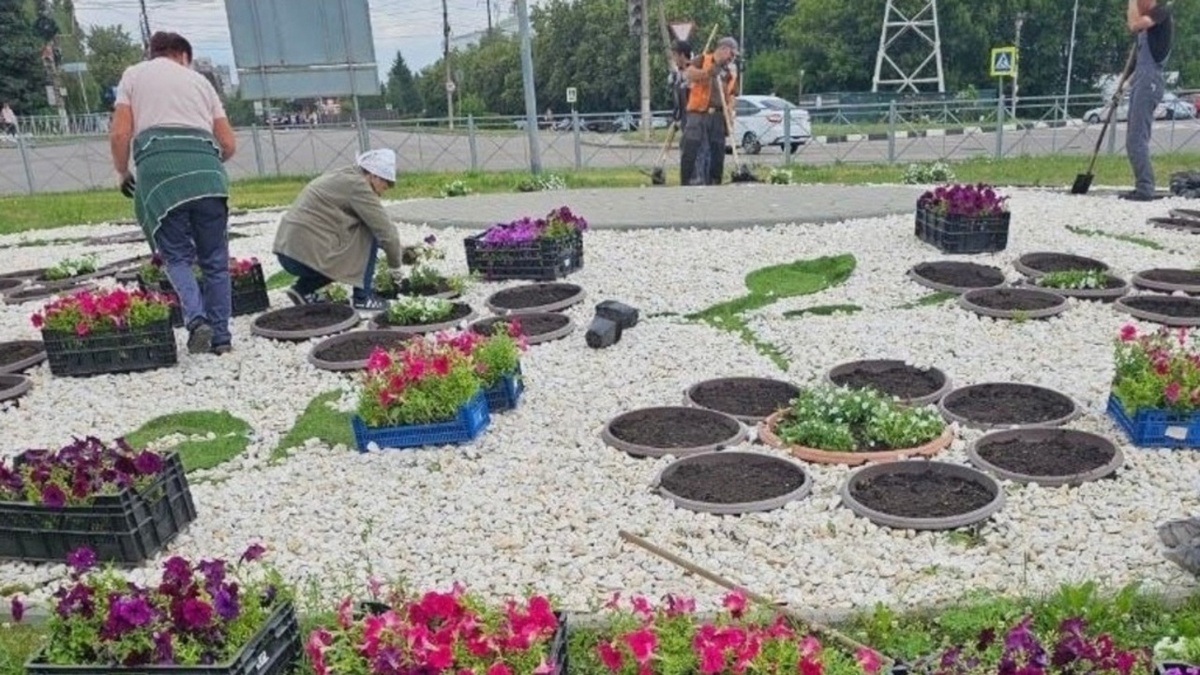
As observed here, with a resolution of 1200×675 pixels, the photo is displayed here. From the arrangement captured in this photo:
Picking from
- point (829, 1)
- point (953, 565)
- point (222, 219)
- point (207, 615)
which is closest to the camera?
point (207, 615)

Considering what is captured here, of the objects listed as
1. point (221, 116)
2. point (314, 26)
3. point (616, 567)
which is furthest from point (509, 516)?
point (314, 26)

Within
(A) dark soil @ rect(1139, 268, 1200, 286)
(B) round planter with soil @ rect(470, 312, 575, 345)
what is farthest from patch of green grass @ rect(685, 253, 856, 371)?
(A) dark soil @ rect(1139, 268, 1200, 286)

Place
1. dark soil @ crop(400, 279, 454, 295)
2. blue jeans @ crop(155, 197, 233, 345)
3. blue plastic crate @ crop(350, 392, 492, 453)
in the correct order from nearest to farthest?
blue plastic crate @ crop(350, 392, 492, 453) < blue jeans @ crop(155, 197, 233, 345) < dark soil @ crop(400, 279, 454, 295)

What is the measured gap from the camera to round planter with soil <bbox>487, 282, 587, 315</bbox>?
7.19m

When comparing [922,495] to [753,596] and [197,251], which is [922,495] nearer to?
[753,596]

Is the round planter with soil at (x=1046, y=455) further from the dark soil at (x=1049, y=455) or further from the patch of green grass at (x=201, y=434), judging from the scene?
the patch of green grass at (x=201, y=434)

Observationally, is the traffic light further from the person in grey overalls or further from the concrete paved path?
the person in grey overalls

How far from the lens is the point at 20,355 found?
21.6ft

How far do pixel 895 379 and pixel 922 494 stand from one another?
1475 mm

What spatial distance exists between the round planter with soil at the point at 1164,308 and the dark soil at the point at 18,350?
24.1 ft

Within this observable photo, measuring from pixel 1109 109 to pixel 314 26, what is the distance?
39.6 ft

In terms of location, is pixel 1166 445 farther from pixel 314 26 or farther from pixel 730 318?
pixel 314 26

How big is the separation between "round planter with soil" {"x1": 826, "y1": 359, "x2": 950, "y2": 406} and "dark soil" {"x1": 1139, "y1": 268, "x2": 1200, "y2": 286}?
267cm

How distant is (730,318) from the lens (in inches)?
274
